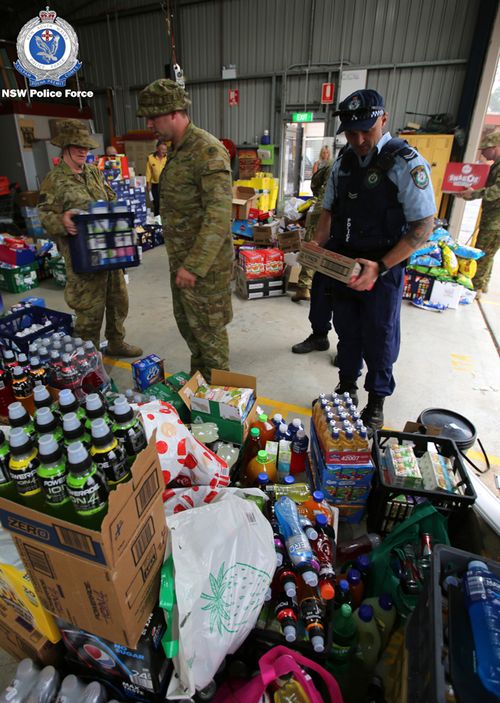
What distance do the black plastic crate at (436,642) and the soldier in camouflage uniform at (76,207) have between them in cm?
279

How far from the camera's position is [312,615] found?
1.24m

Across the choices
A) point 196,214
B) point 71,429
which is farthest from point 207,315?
point 71,429

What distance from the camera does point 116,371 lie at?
11.1 feet

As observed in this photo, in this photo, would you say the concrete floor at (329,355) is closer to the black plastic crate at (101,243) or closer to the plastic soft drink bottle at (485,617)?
the black plastic crate at (101,243)

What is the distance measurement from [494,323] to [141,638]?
4608mm

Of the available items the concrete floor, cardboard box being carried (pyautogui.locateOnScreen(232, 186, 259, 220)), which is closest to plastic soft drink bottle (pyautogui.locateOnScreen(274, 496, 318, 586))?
the concrete floor

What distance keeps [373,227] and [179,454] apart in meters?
1.58

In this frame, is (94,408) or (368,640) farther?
(368,640)

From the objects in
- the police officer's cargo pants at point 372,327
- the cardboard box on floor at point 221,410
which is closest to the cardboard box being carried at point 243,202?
the police officer's cargo pants at point 372,327

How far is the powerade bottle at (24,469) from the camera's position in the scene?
0.98m

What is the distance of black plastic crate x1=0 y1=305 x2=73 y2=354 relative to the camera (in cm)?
265

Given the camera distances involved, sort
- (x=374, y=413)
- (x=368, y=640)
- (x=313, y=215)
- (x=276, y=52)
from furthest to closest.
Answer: (x=276, y=52) < (x=313, y=215) < (x=374, y=413) < (x=368, y=640)

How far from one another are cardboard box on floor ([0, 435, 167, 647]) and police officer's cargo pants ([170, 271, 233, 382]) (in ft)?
5.06

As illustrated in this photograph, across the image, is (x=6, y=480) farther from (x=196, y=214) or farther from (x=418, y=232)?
(x=418, y=232)
